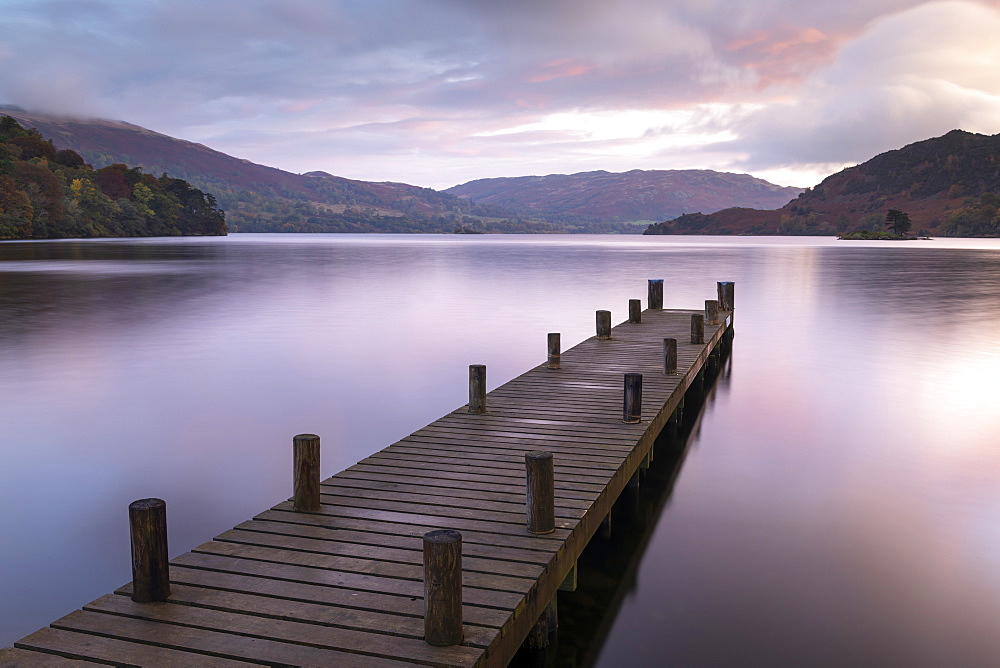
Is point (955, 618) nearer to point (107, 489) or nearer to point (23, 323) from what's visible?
point (107, 489)

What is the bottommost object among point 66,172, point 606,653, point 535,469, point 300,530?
point 606,653

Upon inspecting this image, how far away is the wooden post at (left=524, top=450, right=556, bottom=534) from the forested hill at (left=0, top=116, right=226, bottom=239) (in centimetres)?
10441

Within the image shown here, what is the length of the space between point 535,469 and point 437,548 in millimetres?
1775

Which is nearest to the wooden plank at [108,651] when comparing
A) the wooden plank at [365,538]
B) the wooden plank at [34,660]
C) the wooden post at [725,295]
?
the wooden plank at [34,660]

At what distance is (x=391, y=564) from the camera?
539cm

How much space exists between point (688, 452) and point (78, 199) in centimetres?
12431

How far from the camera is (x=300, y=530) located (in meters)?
6.06

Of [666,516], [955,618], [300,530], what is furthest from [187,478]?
[955,618]

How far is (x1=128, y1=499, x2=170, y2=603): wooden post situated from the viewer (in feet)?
15.5

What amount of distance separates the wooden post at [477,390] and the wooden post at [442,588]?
231 inches

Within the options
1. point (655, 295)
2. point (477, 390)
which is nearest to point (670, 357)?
point (477, 390)

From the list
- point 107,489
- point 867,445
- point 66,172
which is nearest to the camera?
point 107,489

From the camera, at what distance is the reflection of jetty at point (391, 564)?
14.0ft

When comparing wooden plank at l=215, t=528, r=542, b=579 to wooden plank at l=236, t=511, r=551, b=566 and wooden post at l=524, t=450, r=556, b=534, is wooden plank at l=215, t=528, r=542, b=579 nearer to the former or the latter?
wooden plank at l=236, t=511, r=551, b=566
